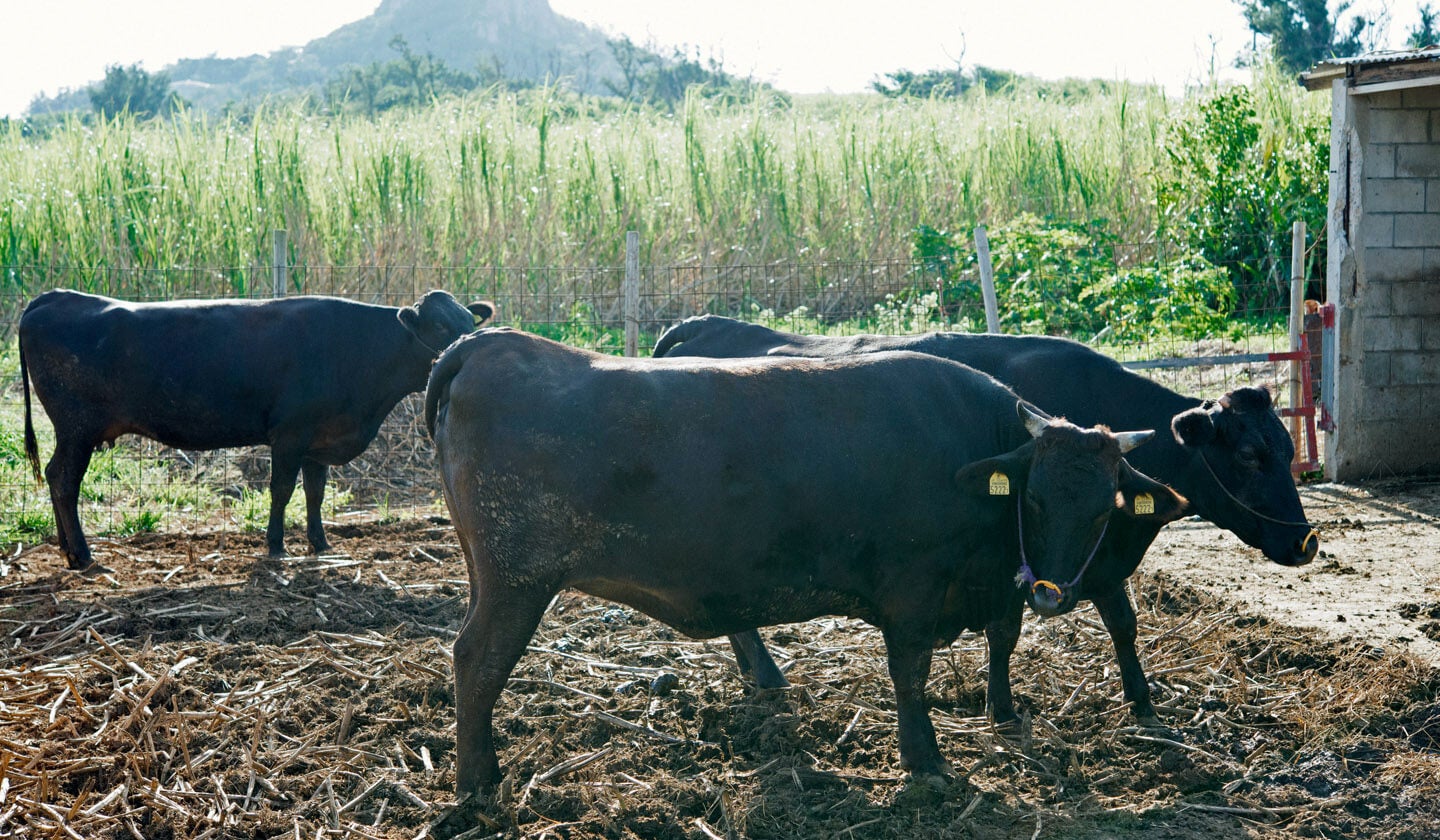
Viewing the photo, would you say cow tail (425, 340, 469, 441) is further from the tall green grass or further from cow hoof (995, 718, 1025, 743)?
the tall green grass

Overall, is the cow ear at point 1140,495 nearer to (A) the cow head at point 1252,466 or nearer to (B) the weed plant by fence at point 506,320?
(A) the cow head at point 1252,466

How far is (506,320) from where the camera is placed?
1388 centimetres

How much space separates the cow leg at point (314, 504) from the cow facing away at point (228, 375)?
11 mm

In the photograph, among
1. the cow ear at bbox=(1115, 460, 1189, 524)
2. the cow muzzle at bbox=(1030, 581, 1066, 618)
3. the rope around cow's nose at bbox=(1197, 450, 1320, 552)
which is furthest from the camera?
the rope around cow's nose at bbox=(1197, 450, 1320, 552)

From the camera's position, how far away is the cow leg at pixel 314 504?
8.98 meters

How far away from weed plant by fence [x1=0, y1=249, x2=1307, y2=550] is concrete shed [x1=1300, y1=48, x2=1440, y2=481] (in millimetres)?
1241

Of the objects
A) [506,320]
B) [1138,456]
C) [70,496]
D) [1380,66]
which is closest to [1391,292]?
[1380,66]

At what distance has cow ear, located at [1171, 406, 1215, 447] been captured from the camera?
598cm

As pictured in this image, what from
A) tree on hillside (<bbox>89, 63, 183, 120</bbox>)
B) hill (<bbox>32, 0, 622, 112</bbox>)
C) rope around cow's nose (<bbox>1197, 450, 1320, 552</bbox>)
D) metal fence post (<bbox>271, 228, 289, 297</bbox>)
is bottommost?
rope around cow's nose (<bbox>1197, 450, 1320, 552</bbox>)

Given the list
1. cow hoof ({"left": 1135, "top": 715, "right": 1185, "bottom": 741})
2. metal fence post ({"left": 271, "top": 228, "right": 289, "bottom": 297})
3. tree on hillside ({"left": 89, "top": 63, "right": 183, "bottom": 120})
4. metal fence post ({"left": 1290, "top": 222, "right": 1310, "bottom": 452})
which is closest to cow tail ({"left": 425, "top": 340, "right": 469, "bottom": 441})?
cow hoof ({"left": 1135, "top": 715, "right": 1185, "bottom": 741})

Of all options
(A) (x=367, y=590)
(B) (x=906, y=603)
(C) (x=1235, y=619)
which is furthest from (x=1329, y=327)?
(A) (x=367, y=590)

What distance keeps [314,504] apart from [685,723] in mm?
4564

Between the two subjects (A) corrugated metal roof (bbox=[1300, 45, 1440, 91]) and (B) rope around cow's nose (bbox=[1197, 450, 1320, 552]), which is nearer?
(B) rope around cow's nose (bbox=[1197, 450, 1320, 552])

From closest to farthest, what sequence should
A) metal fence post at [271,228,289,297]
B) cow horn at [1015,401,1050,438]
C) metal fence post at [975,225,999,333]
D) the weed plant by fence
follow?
cow horn at [1015,401,1050,438], the weed plant by fence, metal fence post at [271,228,289,297], metal fence post at [975,225,999,333]
